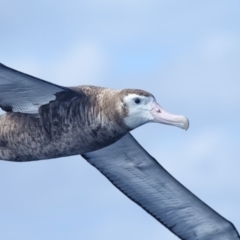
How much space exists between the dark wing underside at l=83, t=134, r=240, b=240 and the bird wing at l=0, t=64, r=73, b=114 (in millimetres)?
2473

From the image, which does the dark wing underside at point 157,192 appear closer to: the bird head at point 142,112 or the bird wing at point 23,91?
the bird head at point 142,112

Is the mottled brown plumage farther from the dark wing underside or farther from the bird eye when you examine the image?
the dark wing underside

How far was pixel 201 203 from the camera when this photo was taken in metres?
21.9

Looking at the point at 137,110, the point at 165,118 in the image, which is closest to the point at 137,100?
the point at 137,110

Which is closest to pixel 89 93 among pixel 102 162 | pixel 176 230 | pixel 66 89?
pixel 66 89

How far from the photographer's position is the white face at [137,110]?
715 inches

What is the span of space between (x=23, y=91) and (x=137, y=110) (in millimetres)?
1625

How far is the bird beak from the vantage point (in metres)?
18.3

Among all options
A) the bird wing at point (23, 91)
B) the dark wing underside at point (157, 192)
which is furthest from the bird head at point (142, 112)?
the dark wing underside at point (157, 192)

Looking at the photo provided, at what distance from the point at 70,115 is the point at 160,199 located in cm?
427

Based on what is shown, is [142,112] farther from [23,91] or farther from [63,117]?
[23,91]

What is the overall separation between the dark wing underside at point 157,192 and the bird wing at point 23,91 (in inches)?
97.4

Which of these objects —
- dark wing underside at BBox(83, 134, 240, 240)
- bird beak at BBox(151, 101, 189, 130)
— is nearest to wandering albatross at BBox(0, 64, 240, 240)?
bird beak at BBox(151, 101, 189, 130)

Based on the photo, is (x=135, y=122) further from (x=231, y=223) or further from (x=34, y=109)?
(x=231, y=223)
